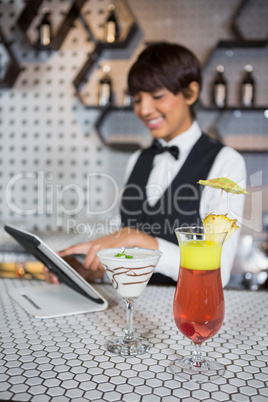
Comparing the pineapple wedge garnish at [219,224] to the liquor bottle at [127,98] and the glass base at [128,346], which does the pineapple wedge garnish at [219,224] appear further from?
the liquor bottle at [127,98]

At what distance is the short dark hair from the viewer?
6.49ft

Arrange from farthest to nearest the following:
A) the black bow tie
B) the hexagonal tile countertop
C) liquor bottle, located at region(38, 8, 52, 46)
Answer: liquor bottle, located at region(38, 8, 52, 46) < the black bow tie < the hexagonal tile countertop

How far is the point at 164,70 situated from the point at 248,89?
1402 millimetres

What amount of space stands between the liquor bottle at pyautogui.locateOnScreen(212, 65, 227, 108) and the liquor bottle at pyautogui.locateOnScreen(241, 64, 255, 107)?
0.14 metres

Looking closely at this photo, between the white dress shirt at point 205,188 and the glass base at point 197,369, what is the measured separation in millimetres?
495

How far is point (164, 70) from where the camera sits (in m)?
1.97

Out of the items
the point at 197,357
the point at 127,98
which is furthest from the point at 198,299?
the point at 127,98

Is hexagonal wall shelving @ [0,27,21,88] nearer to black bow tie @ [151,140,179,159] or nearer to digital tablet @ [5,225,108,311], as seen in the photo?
black bow tie @ [151,140,179,159]

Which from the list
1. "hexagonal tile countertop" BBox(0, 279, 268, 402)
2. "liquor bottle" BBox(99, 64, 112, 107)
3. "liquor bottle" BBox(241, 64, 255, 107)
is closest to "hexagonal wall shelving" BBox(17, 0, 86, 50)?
"liquor bottle" BBox(99, 64, 112, 107)

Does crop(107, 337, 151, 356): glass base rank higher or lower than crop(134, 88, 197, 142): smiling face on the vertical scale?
lower

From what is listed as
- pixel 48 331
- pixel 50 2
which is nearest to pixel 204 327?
pixel 48 331

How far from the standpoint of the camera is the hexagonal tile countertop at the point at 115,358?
0.73 meters

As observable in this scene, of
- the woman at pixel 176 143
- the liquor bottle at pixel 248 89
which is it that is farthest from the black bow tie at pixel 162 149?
the liquor bottle at pixel 248 89

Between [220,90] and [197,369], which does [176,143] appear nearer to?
[220,90]
